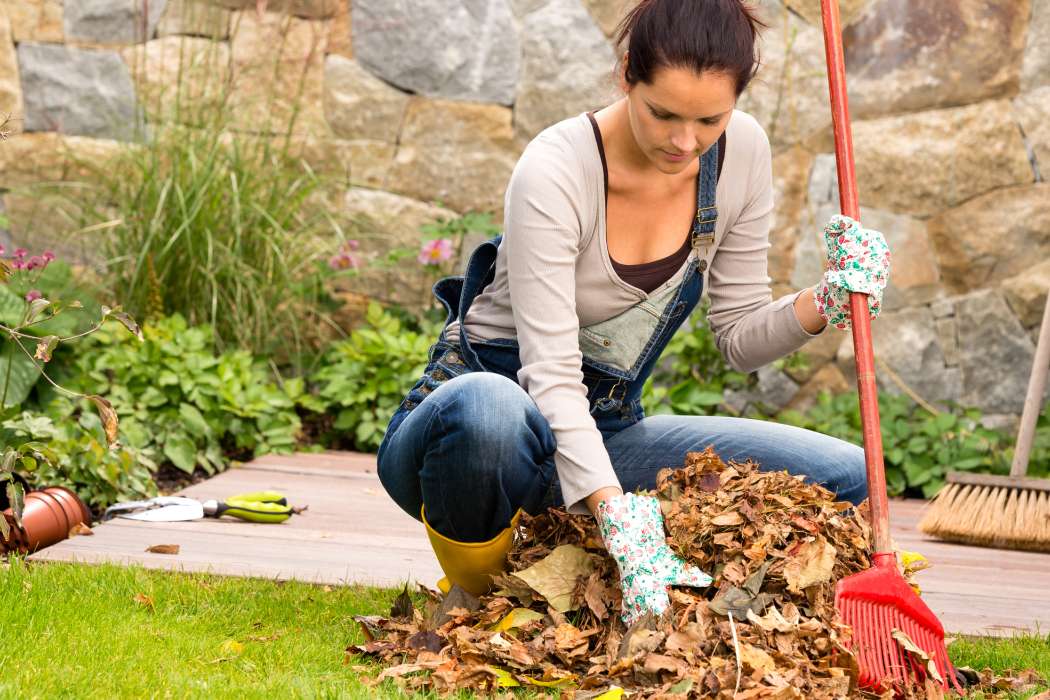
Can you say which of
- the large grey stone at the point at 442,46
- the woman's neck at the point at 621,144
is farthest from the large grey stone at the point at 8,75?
the woman's neck at the point at 621,144

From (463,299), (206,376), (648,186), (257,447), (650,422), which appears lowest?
(257,447)

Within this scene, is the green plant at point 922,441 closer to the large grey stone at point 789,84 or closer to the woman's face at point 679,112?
the large grey stone at point 789,84

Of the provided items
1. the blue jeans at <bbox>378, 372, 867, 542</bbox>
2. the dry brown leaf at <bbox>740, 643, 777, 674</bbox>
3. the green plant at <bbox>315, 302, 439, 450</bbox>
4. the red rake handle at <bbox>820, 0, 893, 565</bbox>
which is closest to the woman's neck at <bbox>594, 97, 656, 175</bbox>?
the red rake handle at <bbox>820, 0, 893, 565</bbox>

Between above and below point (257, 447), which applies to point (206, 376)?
above

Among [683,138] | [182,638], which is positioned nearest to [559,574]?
[182,638]

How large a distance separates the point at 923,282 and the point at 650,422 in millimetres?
2412

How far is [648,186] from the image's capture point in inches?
88.1

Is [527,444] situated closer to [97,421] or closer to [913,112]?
[97,421]

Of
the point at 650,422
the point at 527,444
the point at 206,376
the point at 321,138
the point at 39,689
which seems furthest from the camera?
the point at 321,138

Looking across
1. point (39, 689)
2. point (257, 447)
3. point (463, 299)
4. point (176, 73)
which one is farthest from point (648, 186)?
Result: point (176, 73)

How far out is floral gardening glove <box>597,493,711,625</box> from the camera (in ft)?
6.28

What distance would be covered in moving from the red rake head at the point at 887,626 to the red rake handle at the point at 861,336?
70 millimetres

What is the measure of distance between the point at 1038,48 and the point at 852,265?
8.88ft

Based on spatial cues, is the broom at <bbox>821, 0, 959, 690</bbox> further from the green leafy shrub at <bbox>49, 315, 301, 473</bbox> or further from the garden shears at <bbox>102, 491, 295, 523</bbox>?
the green leafy shrub at <bbox>49, 315, 301, 473</bbox>
